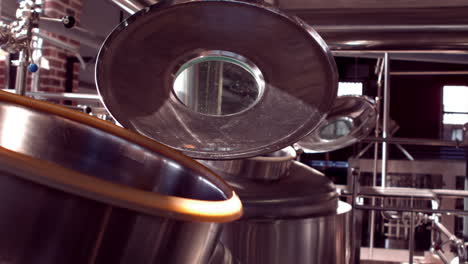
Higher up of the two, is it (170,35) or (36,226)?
(170,35)

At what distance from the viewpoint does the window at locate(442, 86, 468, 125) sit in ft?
33.2

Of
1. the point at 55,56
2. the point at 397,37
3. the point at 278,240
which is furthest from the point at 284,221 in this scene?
the point at 55,56

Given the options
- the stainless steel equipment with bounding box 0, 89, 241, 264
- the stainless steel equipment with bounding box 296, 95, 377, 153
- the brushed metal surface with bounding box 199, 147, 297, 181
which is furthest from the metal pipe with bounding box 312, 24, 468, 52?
the stainless steel equipment with bounding box 296, 95, 377, 153

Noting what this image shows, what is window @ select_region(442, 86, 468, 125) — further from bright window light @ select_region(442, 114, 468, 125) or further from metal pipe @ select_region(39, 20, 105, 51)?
metal pipe @ select_region(39, 20, 105, 51)

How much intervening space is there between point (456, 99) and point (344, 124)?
8.86m

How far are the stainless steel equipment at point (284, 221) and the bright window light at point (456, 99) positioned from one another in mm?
10289

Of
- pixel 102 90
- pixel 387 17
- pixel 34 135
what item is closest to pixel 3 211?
pixel 34 135

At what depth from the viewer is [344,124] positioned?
2363mm

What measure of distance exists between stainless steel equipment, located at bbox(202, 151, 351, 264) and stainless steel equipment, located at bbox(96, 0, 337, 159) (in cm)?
19

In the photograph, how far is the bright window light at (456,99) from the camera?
1009cm

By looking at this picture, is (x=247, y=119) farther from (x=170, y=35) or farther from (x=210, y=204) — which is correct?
(x=210, y=204)

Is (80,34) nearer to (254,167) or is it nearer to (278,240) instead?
(254,167)

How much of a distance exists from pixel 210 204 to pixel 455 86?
35.7ft

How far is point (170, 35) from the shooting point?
0.58m
